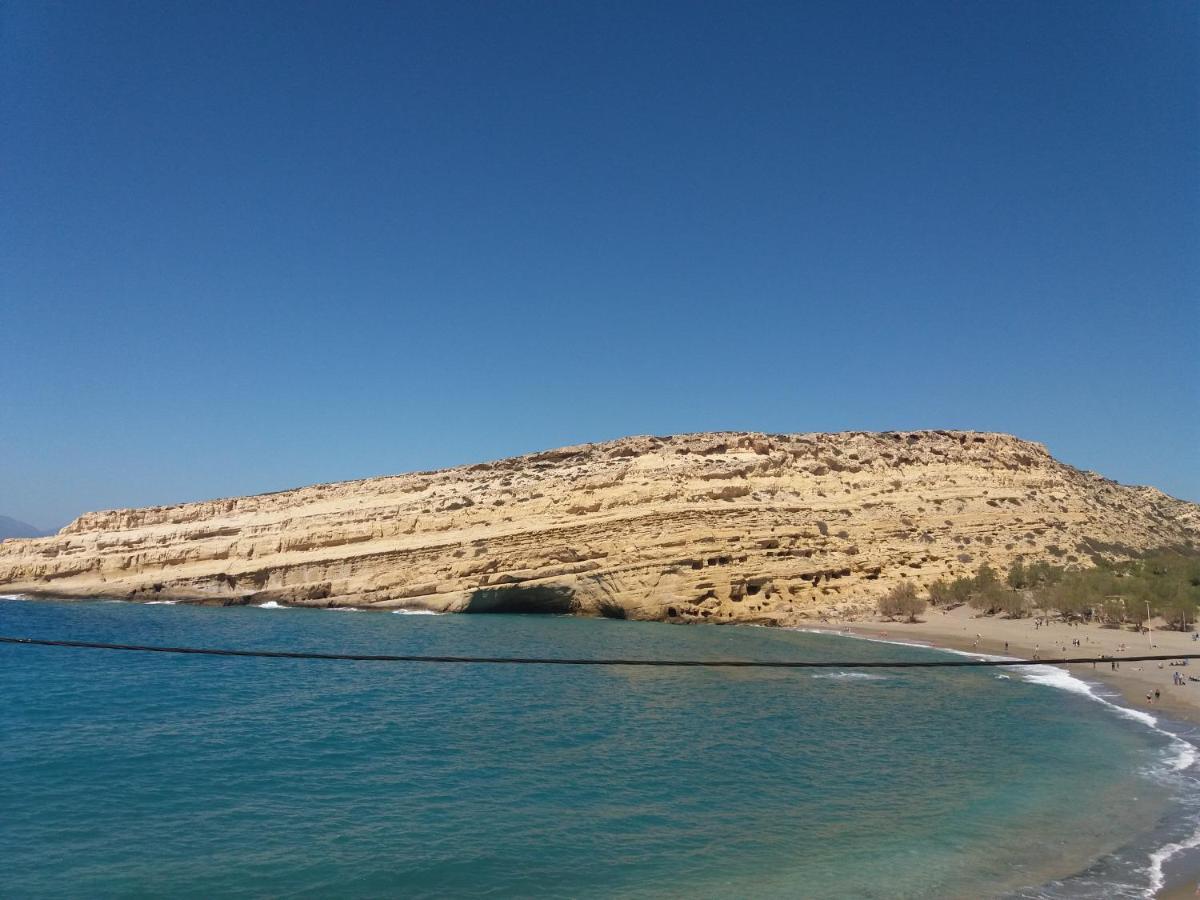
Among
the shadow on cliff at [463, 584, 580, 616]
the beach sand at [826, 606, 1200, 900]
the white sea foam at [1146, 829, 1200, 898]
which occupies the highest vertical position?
the shadow on cliff at [463, 584, 580, 616]

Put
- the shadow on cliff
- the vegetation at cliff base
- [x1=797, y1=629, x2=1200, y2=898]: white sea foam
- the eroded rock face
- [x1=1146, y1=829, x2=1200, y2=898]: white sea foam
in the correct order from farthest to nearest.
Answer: the shadow on cliff < the eroded rock face < the vegetation at cliff base < [x1=797, y1=629, x2=1200, y2=898]: white sea foam < [x1=1146, y1=829, x2=1200, y2=898]: white sea foam

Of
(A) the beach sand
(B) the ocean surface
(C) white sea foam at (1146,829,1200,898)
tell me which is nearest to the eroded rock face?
(A) the beach sand

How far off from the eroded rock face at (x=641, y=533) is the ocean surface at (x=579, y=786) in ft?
54.7

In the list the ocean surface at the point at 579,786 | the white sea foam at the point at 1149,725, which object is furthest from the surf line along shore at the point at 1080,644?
the ocean surface at the point at 579,786

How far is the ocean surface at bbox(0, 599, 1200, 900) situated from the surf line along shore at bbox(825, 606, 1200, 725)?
65.0 inches

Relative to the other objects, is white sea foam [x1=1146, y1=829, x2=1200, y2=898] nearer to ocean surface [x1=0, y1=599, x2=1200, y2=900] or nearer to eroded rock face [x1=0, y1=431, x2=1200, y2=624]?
ocean surface [x1=0, y1=599, x2=1200, y2=900]

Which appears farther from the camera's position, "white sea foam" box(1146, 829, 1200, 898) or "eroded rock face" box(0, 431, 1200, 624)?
"eroded rock face" box(0, 431, 1200, 624)

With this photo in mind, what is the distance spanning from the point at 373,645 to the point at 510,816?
62.1 feet

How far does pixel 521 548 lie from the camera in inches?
1694

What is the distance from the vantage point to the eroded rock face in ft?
135

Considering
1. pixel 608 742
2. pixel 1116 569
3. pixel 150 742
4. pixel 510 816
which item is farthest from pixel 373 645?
pixel 1116 569

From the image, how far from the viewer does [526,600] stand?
43.4m

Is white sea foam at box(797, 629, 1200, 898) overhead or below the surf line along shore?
below

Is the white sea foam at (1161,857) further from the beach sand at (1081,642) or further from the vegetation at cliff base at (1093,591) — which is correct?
the vegetation at cliff base at (1093,591)
